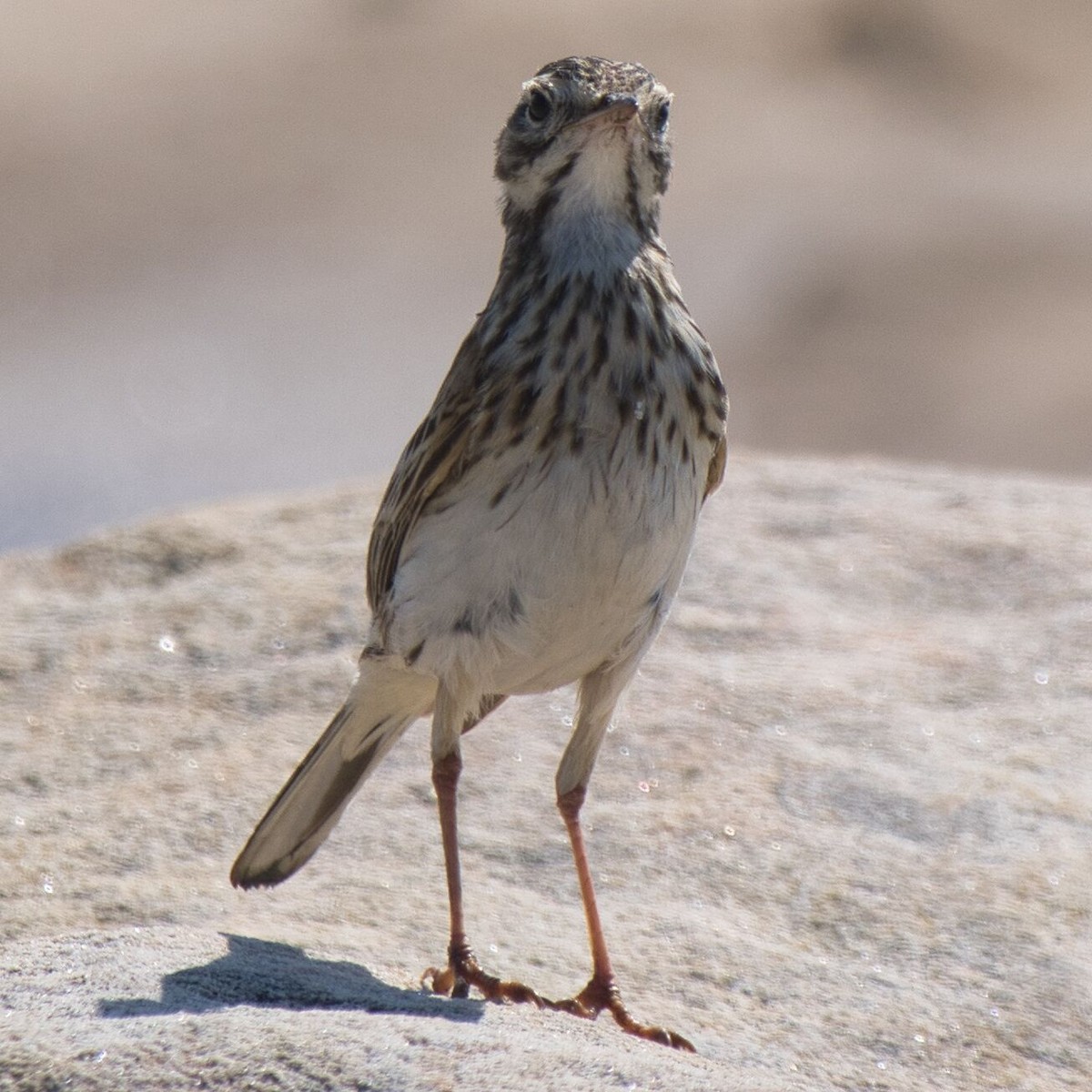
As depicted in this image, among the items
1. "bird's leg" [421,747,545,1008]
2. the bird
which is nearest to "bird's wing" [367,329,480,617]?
the bird

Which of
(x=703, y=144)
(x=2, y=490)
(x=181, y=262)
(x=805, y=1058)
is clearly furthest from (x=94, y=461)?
(x=805, y=1058)

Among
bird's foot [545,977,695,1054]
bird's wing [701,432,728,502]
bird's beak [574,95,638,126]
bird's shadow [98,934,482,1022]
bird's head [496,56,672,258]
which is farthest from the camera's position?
bird's wing [701,432,728,502]

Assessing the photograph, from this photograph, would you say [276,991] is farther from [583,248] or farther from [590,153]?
[590,153]

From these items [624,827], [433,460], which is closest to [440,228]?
[624,827]

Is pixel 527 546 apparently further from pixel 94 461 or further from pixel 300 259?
pixel 300 259

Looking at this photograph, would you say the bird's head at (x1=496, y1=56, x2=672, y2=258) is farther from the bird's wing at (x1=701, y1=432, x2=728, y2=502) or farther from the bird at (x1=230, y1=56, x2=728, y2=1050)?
the bird's wing at (x1=701, y1=432, x2=728, y2=502)

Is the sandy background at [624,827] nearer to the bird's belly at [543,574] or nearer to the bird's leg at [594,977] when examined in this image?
the bird's leg at [594,977]

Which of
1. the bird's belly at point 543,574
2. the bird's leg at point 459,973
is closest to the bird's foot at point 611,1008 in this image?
the bird's leg at point 459,973
